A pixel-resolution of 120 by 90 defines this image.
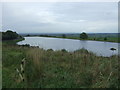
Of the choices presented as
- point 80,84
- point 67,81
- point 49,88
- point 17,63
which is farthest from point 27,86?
point 17,63

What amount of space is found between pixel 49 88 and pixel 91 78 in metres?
1.19

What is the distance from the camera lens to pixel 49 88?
340 centimetres

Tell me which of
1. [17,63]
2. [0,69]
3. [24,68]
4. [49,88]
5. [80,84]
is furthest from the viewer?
[17,63]

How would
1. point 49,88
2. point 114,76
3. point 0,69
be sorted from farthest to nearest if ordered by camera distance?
point 0,69
point 114,76
point 49,88

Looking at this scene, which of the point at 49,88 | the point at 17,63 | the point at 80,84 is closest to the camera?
the point at 49,88

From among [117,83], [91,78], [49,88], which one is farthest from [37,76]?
[117,83]

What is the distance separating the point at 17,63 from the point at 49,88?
8.43 feet

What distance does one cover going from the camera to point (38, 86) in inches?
139

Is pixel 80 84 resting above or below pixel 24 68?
below

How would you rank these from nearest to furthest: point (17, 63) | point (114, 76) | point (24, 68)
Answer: point (114, 76) → point (24, 68) → point (17, 63)

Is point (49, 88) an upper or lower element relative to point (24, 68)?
lower

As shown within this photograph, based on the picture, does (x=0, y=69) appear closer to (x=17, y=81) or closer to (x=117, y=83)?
(x=17, y=81)

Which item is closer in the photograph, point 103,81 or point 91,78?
point 103,81

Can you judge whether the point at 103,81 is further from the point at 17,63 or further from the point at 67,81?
the point at 17,63
